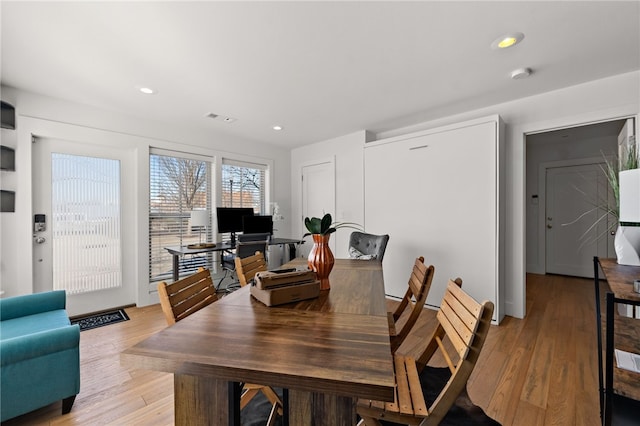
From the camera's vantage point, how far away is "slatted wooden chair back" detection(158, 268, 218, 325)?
1258 mm

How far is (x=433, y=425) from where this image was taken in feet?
2.97

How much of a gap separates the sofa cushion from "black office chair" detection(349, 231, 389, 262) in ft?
8.99

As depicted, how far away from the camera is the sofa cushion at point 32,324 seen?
1854 millimetres

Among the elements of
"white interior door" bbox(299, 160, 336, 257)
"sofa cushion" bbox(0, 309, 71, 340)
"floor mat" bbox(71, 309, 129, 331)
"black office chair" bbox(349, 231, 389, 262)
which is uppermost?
"white interior door" bbox(299, 160, 336, 257)

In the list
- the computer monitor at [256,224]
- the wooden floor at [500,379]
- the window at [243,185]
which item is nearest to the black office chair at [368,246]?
the wooden floor at [500,379]

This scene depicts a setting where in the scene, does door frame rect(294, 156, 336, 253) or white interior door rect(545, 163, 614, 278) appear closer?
door frame rect(294, 156, 336, 253)

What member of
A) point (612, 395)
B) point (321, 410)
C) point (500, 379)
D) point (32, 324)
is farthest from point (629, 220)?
point (32, 324)

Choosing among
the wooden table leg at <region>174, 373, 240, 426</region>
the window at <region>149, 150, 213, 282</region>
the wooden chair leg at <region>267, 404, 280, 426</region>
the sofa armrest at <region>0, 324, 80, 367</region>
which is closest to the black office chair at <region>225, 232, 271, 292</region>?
the window at <region>149, 150, 213, 282</region>

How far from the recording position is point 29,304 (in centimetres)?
216

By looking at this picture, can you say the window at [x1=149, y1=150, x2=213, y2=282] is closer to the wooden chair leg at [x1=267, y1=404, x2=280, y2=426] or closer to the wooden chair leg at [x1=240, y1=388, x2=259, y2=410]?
the wooden chair leg at [x1=240, y1=388, x2=259, y2=410]

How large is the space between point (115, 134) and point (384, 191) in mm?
3577

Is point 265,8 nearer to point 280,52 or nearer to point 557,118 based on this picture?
point 280,52

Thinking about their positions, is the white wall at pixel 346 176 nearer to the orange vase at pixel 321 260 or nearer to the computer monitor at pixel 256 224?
the computer monitor at pixel 256 224

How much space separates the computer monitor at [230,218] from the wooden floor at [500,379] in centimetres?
150
